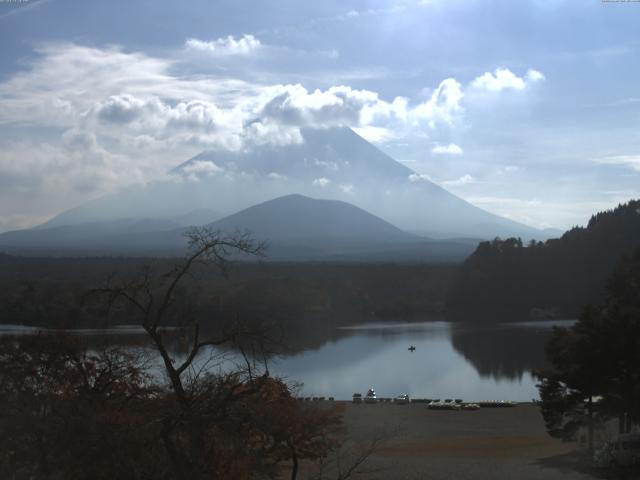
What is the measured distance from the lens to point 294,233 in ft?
371

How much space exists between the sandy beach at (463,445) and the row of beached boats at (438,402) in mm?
334

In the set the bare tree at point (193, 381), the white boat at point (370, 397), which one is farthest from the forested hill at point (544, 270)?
the bare tree at point (193, 381)

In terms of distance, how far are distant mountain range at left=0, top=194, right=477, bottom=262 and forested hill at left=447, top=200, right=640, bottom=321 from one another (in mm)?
49649

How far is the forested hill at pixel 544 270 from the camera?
3853 centimetres

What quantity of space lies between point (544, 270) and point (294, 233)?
7353 centimetres

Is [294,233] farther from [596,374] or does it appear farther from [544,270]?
[596,374]

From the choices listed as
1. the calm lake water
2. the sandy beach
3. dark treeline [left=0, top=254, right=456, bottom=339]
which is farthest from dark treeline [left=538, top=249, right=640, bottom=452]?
dark treeline [left=0, top=254, right=456, bottom=339]

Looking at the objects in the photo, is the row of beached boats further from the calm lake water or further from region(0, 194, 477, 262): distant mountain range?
region(0, 194, 477, 262): distant mountain range

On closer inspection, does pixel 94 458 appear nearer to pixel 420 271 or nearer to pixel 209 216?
→ pixel 420 271

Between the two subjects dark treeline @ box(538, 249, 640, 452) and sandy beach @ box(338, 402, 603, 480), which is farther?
dark treeline @ box(538, 249, 640, 452)

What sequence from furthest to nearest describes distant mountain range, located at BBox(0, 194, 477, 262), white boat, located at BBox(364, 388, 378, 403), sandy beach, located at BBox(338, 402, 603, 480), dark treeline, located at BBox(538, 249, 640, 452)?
distant mountain range, located at BBox(0, 194, 477, 262) → white boat, located at BBox(364, 388, 378, 403) → dark treeline, located at BBox(538, 249, 640, 452) → sandy beach, located at BBox(338, 402, 603, 480)

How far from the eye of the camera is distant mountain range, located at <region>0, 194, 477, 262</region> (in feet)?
330

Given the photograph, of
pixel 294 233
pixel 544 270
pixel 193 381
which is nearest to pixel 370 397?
pixel 193 381

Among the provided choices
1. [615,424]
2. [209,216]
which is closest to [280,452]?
[615,424]
